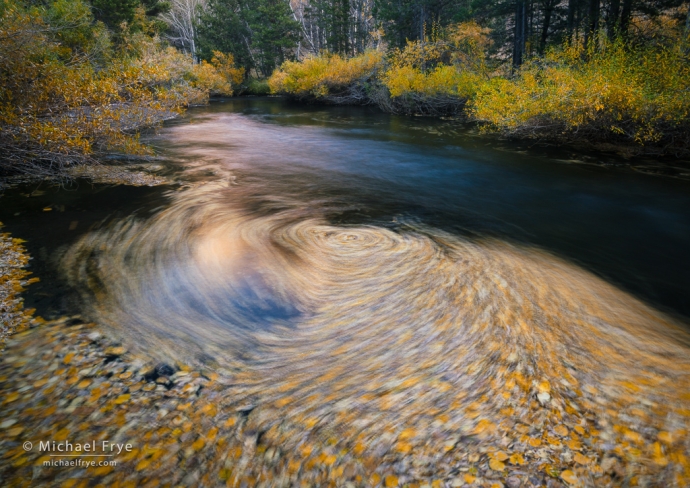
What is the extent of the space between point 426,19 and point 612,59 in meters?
21.6

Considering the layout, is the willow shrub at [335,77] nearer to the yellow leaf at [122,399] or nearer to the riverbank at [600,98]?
the riverbank at [600,98]

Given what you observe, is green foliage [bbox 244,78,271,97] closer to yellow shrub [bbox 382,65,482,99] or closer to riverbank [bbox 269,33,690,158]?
yellow shrub [bbox 382,65,482,99]

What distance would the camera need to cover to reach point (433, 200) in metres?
9.25

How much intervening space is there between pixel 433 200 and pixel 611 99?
6.02m

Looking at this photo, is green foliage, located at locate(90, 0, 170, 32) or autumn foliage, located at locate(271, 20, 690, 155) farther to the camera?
green foliage, located at locate(90, 0, 170, 32)

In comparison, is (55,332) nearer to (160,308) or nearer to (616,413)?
(160,308)

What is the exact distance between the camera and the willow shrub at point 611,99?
10133 millimetres

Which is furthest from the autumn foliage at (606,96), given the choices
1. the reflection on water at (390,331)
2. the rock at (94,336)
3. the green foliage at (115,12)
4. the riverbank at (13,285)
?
the green foliage at (115,12)

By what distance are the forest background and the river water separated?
1706 mm

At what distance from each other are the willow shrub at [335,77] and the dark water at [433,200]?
12.8 m

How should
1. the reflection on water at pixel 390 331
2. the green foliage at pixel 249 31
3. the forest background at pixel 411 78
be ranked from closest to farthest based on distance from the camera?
the reflection on water at pixel 390 331 < the forest background at pixel 411 78 < the green foliage at pixel 249 31

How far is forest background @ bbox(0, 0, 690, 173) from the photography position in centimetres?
888

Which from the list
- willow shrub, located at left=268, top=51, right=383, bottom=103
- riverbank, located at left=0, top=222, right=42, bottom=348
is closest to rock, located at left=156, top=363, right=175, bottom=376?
riverbank, located at left=0, top=222, right=42, bottom=348

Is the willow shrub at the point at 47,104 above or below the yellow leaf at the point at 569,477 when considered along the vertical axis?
above
